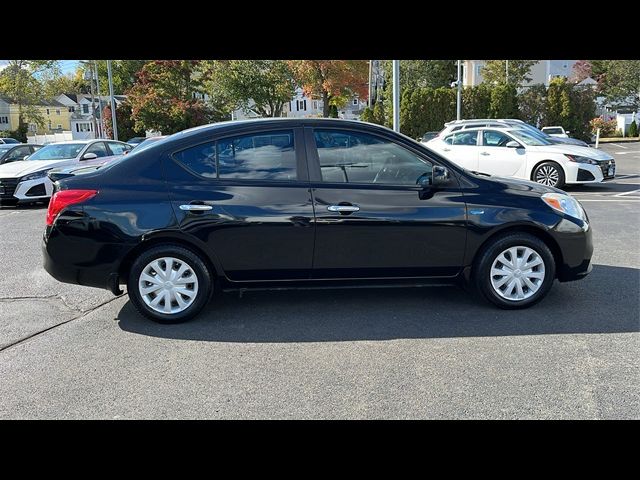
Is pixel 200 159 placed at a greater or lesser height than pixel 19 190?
greater

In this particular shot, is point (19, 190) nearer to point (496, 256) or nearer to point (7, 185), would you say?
point (7, 185)

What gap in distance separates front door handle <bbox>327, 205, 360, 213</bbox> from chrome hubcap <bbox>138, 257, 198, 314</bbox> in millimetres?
1333

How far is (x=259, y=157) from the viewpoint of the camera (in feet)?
15.9

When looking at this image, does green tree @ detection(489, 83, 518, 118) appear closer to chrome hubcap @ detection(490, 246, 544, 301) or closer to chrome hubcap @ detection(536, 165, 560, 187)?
chrome hubcap @ detection(536, 165, 560, 187)

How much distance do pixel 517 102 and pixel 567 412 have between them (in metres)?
35.2

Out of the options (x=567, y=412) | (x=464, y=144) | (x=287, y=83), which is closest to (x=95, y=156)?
(x=464, y=144)

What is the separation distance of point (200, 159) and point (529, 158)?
10161mm

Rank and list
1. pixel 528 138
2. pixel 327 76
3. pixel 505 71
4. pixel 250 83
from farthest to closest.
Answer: pixel 505 71 → pixel 327 76 → pixel 250 83 → pixel 528 138

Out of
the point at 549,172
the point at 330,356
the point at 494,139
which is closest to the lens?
the point at 330,356

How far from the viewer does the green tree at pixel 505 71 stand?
1764 inches

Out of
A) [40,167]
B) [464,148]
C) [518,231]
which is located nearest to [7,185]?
[40,167]
